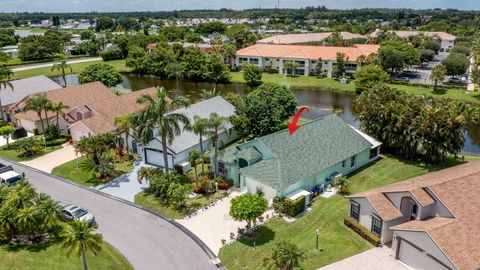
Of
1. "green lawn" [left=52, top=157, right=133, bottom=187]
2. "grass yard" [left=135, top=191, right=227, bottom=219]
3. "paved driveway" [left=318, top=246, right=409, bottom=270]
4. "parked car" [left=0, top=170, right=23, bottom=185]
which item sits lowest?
"paved driveway" [left=318, top=246, right=409, bottom=270]

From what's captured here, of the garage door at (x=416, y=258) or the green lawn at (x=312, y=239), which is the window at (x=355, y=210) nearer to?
the green lawn at (x=312, y=239)

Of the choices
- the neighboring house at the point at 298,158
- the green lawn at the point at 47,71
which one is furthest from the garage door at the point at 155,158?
the green lawn at the point at 47,71

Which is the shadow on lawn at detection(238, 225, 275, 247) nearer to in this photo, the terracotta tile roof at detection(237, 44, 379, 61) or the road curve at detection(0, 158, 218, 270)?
the road curve at detection(0, 158, 218, 270)

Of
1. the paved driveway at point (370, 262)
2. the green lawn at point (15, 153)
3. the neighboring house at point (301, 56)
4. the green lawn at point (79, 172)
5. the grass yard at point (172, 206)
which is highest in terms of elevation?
the neighboring house at point (301, 56)

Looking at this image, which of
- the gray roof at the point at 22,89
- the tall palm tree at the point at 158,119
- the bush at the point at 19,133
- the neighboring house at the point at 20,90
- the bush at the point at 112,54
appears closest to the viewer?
the tall palm tree at the point at 158,119

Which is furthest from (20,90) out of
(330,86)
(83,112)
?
(330,86)

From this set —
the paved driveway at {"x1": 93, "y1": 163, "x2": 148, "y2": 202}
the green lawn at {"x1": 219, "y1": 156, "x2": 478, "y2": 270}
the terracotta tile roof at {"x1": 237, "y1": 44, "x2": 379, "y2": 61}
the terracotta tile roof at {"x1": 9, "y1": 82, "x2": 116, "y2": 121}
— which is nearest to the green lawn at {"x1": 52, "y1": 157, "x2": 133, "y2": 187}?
the paved driveway at {"x1": 93, "y1": 163, "x2": 148, "y2": 202}

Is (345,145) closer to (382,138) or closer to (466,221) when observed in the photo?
(382,138)
